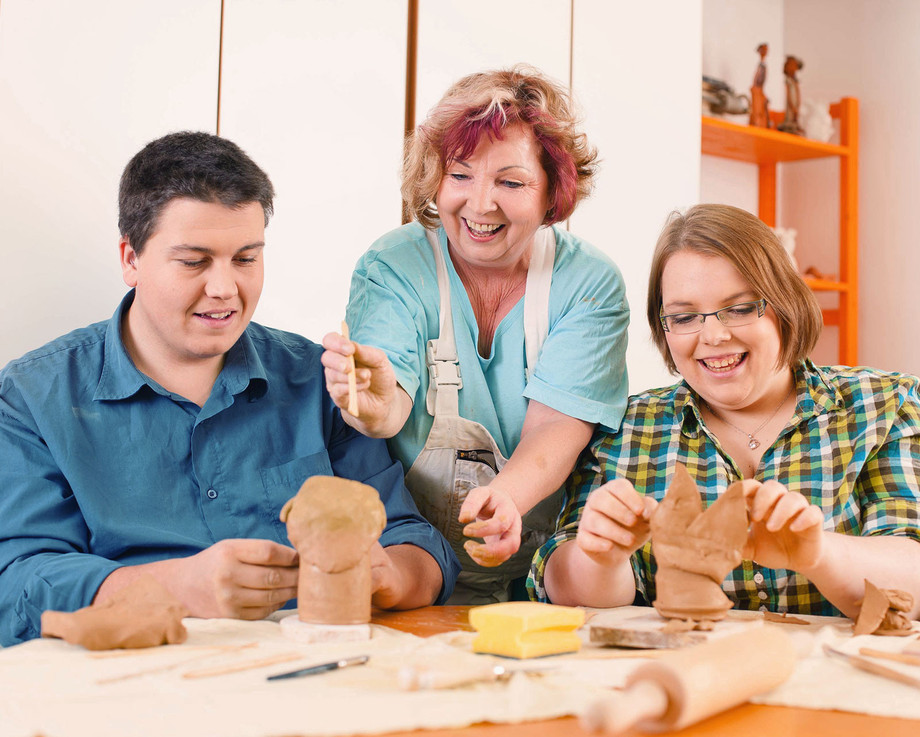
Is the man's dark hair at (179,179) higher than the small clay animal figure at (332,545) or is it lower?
higher

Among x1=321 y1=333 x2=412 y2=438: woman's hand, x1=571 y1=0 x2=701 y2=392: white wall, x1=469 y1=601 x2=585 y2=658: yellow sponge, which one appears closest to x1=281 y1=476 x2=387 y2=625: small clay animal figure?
x1=469 y1=601 x2=585 y2=658: yellow sponge

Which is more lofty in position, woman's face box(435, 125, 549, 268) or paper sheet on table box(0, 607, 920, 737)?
woman's face box(435, 125, 549, 268)

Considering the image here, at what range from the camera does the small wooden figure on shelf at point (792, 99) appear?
3.90 m

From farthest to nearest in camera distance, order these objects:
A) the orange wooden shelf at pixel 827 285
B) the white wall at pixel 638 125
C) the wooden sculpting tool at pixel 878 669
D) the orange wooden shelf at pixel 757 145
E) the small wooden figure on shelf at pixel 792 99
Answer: the small wooden figure on shelf at pixel 792 99 < the orange wooden shelf at pixel 827 285 < the orange wooden shelf at pixel 757 145 < the white wall at pixel 638 125 < the wooden sculpting tool at pixel 878 669

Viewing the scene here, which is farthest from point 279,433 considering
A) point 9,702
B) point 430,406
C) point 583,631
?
→ point 9,702

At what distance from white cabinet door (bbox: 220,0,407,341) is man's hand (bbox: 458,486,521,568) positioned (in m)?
1.14

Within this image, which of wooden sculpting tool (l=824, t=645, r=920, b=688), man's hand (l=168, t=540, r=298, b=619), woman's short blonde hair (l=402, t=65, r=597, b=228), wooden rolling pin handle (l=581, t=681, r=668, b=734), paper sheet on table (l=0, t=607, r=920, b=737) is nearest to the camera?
wooden rolling pin handle (l=581, t=681, r=668, b=734)

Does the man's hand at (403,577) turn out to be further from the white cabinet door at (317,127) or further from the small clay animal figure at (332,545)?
the white cabinet door at (317,127)

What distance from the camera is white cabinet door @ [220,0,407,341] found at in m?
2.31

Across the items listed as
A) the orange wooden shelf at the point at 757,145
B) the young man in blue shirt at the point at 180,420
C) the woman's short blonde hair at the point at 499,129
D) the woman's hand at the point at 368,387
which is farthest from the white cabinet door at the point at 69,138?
the orange wooden shelf at the point at 757,145

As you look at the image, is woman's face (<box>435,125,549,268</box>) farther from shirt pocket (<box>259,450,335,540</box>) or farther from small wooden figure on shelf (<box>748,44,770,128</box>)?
small wooden figure on shelf (<box>748,44,770,128</box>)

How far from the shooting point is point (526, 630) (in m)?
1.02

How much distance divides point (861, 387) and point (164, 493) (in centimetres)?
111

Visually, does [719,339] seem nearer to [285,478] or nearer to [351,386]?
[351,386]
